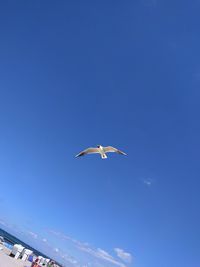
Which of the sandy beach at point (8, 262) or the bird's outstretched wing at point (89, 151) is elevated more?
the bird's outstretched wing at point (89, 151)

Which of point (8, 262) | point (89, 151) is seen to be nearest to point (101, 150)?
point (89, 151)

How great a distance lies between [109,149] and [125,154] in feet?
8.68

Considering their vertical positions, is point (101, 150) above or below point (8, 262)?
above

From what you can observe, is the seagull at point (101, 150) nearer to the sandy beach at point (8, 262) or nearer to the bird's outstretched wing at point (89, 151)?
the bird's outstretched wing at point (89, 151)

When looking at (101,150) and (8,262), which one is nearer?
(101,150)

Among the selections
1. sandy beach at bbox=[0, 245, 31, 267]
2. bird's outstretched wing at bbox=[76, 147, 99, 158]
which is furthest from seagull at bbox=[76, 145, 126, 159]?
sandy beach at bbox=[0, 245, 31, 267]

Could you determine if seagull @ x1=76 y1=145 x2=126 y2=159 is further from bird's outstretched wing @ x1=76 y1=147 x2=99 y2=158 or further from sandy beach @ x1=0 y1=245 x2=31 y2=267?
sandy beach @ x1=0 y1=245 x2=31 y2=267

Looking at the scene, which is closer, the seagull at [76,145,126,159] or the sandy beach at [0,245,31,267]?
the seagull at [76,145,126,159]

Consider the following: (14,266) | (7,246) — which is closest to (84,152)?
(14,266)

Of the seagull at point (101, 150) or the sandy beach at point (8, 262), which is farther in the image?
the sandy beach at point (8, 262)

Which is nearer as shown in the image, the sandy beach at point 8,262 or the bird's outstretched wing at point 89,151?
the bird's outstretched wing at point 89,151

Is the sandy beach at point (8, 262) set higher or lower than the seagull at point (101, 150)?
lower

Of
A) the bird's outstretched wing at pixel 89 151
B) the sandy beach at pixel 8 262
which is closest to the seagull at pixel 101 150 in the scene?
the bird's outstretched wing at pixel 89 151

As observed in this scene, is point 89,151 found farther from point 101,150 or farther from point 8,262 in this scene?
point 8,262
